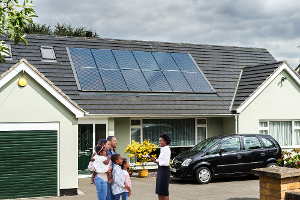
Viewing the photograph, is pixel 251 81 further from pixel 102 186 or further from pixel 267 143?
pixel 102 186

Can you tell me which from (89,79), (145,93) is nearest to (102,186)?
(89,79)

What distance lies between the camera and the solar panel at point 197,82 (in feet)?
60.3

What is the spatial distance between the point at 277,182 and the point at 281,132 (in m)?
13.0

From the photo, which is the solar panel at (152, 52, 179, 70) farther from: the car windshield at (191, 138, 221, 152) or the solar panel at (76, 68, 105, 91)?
the car windshield at (191, 138, 221, 152)

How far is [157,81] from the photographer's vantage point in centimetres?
1795

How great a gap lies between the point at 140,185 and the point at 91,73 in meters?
6.21

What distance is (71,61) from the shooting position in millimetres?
17547

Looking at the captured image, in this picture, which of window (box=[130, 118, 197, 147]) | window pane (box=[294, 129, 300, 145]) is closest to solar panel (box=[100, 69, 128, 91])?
window (box=[130, 118, 197, 147])

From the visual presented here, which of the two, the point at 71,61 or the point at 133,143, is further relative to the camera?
the point at 71,61

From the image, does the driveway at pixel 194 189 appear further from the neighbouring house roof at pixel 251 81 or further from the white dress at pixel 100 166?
the neighbouring house roof at pixel 251 81

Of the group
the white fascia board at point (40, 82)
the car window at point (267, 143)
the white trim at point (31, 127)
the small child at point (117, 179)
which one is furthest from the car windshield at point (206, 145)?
the small child at point (117, 179)

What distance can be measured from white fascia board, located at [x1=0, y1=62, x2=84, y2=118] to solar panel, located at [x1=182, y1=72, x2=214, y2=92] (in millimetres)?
7943

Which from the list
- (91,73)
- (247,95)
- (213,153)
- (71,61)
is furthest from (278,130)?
(71,61)

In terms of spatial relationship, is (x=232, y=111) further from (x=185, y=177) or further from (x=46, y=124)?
(x=46, y=124)
